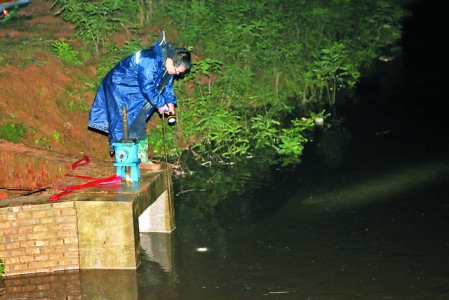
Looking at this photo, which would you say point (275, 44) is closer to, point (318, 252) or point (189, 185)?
point (189, 185)

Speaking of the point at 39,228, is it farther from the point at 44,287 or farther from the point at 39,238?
the point at 44,287

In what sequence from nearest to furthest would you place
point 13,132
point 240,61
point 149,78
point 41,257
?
point 41,257
point 149,78
point 13,132
point 240,61

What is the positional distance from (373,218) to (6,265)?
12.9 ft

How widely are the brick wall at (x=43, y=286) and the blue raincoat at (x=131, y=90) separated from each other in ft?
5.46

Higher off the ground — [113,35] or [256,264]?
[113,35]

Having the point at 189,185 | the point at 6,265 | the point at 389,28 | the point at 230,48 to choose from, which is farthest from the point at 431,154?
the point at 389,28

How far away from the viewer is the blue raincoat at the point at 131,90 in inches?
307

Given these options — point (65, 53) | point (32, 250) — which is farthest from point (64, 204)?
point (65, 53)

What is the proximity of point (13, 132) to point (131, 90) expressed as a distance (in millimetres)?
2743

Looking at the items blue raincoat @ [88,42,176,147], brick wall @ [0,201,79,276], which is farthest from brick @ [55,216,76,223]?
blue raincoat @ [88,42,176,147]

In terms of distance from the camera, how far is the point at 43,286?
6.95 meters

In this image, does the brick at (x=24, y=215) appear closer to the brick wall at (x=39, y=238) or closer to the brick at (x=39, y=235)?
the brick wall at (x=39, y=238)

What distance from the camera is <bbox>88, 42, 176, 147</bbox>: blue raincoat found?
780 cm

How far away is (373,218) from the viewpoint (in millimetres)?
8508
